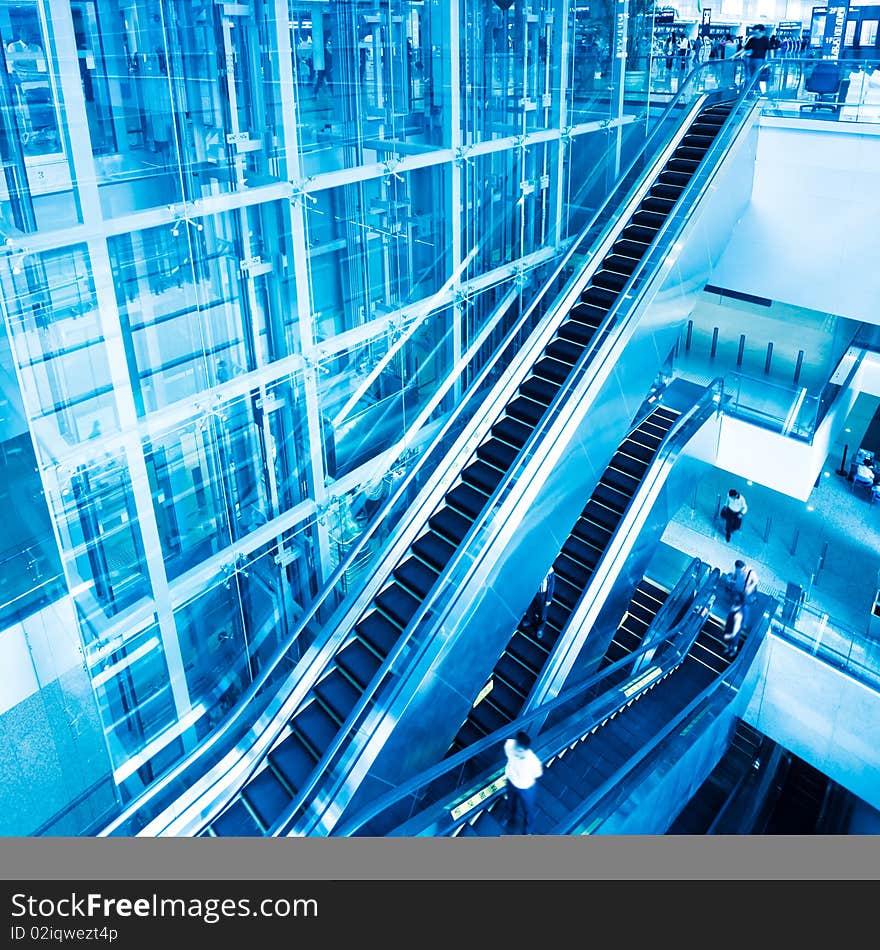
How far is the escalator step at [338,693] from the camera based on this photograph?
25.2ft

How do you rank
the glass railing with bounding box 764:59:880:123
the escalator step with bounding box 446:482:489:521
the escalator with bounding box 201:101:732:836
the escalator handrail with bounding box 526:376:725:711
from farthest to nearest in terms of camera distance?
the glass railing with bounding box 764:59:880:123 < the escalator step with bounding box 446:482:489:521 < the escalator handrail with bounding box 526:376:725:711 < the escalator with bounding box 201:101:732:836

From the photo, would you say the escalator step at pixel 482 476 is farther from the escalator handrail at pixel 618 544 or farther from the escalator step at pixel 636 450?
the escalator step at pixel 636 450

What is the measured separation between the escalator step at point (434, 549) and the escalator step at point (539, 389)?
2098 mm

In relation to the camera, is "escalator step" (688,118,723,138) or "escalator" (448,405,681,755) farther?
"escalator step" (688,118,723,138)

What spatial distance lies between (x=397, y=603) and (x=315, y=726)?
145cm

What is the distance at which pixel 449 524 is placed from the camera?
28.3ft

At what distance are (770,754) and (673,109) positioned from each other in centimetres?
1122

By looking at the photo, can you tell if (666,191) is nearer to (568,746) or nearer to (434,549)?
(434,549)

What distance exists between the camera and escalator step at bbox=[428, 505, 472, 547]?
8523mm

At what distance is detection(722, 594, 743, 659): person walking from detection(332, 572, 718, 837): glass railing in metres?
1.54

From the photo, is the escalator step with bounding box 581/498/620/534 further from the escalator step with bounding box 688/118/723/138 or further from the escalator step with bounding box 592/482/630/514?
the escalator step with bounding box 688/118/723/138

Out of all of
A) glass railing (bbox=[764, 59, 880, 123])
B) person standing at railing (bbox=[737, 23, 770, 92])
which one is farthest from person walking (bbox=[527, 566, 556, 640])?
person standing at railing (bbox=[737, 23, 770, 92])

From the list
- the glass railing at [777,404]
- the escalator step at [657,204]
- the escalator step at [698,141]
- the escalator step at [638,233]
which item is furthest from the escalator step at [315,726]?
the escalator step at [698,141]

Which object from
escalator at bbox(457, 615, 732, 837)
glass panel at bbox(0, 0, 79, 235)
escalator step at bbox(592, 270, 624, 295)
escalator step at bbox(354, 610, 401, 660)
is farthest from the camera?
escalator step at bbox(592, 270, 624, 295)
